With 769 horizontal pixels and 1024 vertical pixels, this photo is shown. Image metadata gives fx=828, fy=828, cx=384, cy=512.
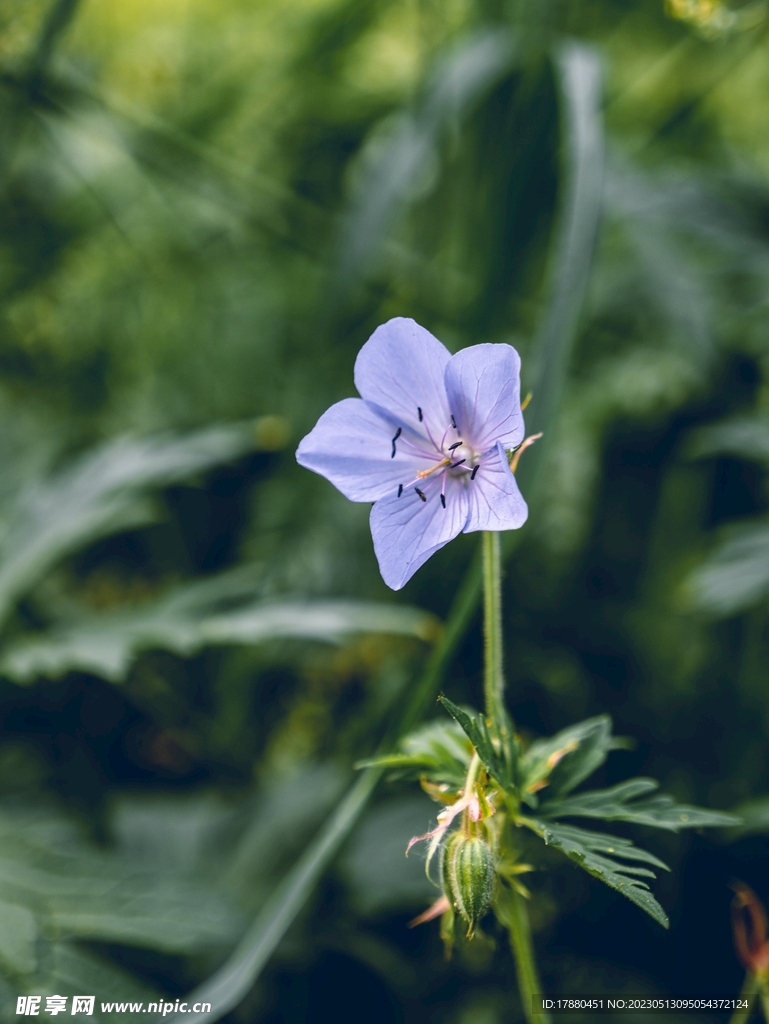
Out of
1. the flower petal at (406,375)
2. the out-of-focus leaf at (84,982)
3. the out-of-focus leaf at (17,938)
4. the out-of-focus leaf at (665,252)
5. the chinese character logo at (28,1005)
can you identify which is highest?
the out-of-focus leaf at (665,252)

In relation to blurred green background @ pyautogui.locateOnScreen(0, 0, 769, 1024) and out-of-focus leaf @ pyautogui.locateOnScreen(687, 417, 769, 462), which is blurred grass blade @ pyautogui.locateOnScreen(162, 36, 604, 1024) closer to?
blurred green background @ pyautogui.locateOnScreen(0, 0, 769, 1024)

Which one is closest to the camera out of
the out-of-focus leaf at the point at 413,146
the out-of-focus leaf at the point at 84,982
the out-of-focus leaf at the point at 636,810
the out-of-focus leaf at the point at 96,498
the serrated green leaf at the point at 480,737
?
the serrated green leaf at the point at 480,737

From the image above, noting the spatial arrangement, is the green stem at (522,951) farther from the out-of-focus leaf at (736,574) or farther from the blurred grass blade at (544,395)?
the out-of-focus leaf at (736,574)

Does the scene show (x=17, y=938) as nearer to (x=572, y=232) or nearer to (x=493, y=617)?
(x=493, y=617)

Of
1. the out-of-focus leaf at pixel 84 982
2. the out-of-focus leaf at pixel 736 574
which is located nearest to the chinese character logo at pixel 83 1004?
the out-of-focus leaf at pixel 84 982

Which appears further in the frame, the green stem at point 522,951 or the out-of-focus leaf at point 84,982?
the out-of-focus leaf at point 84,982

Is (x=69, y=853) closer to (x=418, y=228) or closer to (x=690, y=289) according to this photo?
(x=690, y=289)
